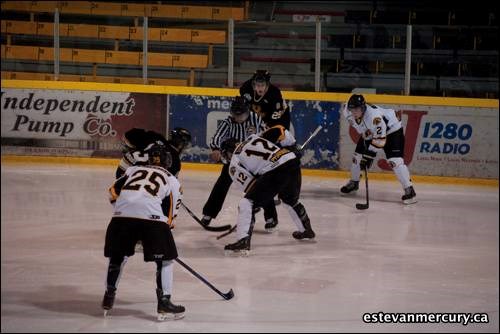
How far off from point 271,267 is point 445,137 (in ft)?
14.8

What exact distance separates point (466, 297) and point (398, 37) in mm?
5340

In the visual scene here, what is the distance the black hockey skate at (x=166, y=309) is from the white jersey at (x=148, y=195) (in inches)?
15.2

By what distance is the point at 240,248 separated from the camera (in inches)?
264

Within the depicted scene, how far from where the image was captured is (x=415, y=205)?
9.13 metres

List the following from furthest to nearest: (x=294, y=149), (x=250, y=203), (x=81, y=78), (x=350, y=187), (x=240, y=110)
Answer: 1. (x=81, y=78)
2. (x=350, y=187)
3. (x=294, y=149)
4. (x=240, y=110)
5. (x=250, y=203)

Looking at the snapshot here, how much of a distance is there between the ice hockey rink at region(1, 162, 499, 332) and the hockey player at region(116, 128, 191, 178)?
0.64 meters

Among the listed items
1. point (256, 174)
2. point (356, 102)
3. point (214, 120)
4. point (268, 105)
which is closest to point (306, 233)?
point (256, 174)

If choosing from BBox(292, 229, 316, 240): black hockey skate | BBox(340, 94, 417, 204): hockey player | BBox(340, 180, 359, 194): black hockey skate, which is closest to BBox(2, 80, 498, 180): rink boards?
BBox(340, 180, 359, 194): black hockey skate

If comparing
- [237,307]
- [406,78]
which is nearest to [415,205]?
[406,78]

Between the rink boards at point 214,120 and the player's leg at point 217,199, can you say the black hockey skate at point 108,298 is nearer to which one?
the player's leg at point 217,199

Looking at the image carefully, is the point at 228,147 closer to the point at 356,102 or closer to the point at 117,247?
the point at 117,247

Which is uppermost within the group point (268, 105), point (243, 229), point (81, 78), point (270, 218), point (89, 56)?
point (89, 56)

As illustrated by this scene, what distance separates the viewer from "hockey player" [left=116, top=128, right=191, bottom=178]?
257 inches

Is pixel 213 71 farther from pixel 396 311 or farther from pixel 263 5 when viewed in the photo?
pixel 396 311
